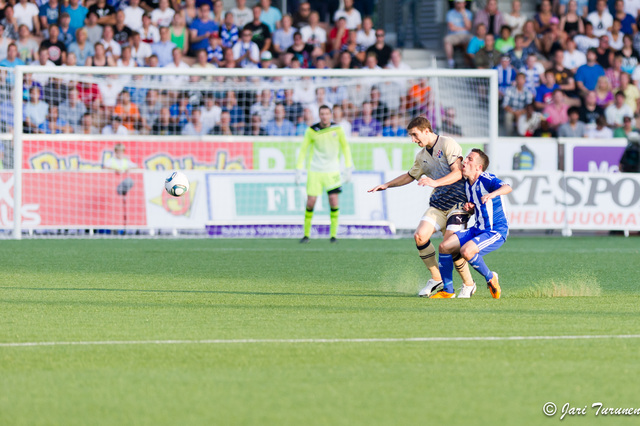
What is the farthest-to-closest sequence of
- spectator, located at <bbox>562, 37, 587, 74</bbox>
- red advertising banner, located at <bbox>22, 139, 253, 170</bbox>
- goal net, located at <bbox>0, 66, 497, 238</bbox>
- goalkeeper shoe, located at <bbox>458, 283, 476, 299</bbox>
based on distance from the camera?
spectator, located at <bbox>562, 37, 587, 74</bbox> < red advertising banner, located at <bbox>22, 139, 253, 170</bbox> < goal net, located at <bbox>0, 66, 497, 238</bbox> < goalkeeper shoe, located at <bbox>458, 283, 476, 299</bbox>

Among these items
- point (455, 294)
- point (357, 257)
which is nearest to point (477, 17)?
point (357, 257)

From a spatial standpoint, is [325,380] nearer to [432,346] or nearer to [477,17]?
[432,346]

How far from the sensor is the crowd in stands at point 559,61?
69.4 ft

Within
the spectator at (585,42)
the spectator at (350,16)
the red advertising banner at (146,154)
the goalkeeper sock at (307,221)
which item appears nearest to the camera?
the goalkeeper sock at (307,221)

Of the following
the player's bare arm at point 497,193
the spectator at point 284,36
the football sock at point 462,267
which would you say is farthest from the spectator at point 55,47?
the player's bare arm at point 497,193

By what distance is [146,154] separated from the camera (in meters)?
18.4

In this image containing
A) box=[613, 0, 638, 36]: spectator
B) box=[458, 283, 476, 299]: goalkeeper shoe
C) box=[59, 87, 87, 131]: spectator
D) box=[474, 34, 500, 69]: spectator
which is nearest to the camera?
box=[458, 283, 476, 299]: goalkeeper shoe

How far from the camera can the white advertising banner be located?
1861cm

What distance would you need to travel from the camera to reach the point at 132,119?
1933 centimetres

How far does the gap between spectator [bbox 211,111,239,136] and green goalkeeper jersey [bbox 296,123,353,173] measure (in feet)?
8.53

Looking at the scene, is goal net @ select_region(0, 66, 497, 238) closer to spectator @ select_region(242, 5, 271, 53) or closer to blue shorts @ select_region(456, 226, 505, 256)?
spectator @ select_region(242, 5, 271, 53)

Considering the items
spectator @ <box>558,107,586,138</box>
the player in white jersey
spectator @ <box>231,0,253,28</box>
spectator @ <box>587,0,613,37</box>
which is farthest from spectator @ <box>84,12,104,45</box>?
the player in white jersey

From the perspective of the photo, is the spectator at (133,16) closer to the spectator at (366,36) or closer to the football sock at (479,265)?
the spectator at (366,36)

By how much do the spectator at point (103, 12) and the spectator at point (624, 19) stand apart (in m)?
10.8
